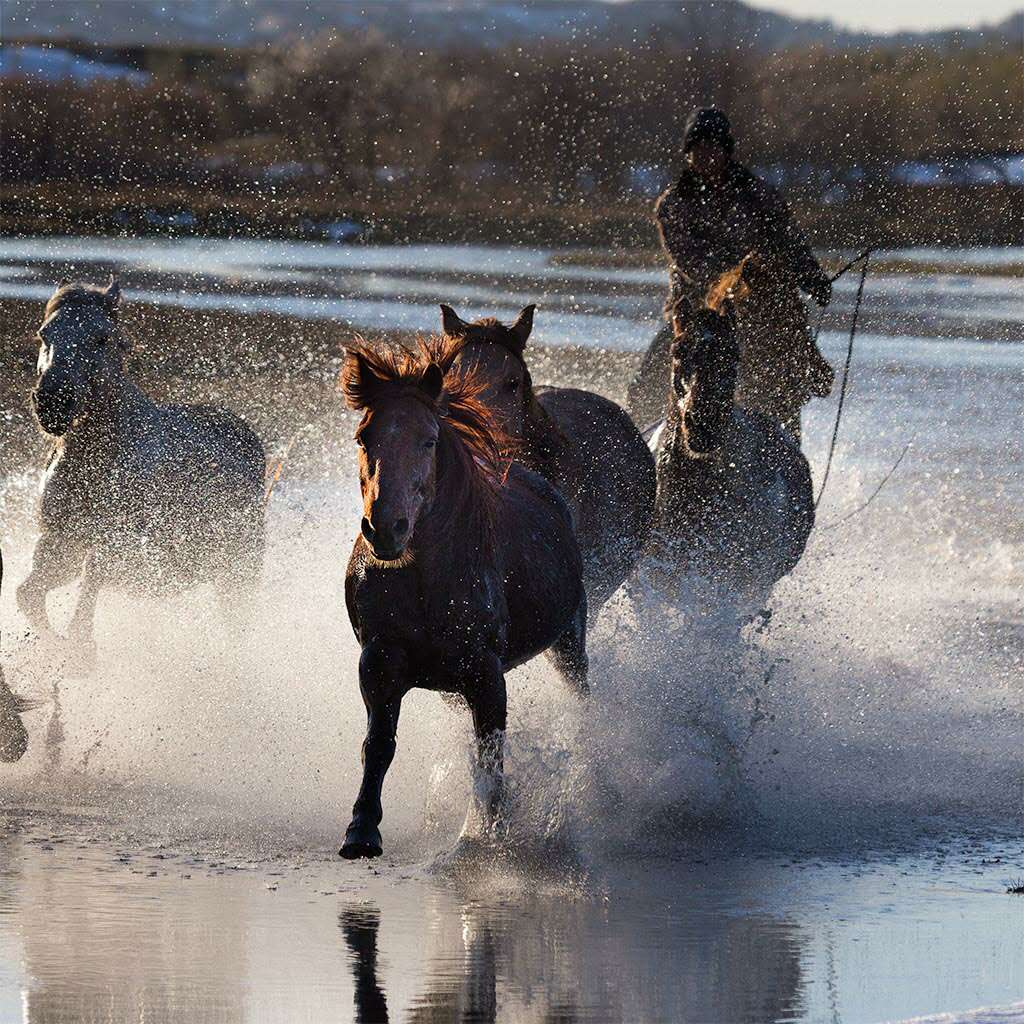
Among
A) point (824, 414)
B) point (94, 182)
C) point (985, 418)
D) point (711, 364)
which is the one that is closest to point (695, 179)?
point (711, 364)

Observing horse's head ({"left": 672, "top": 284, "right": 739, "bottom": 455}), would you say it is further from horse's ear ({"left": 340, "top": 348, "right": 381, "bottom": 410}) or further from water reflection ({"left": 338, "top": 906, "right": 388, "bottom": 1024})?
water reflection ({"left": 338, "top": 906, "right": 388, "bottom": 1024})

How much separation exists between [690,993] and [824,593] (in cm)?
613

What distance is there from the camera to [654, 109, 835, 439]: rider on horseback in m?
9.81

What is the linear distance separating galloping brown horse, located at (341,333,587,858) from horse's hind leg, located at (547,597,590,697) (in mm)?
793

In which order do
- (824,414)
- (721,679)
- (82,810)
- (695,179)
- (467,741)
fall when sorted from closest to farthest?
(467,741)
(82,810)
(721,679)
(695,179)
(824,414)

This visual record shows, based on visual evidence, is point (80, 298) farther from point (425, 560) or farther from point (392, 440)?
point (392, 440)

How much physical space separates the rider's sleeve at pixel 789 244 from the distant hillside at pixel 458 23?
2837 cm

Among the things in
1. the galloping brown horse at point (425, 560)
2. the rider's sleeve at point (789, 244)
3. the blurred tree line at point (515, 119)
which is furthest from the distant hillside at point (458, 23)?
the galloping brown horse at point (425, 560)

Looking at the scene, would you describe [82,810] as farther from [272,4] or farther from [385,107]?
[272,4]

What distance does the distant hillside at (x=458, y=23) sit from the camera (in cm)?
3956

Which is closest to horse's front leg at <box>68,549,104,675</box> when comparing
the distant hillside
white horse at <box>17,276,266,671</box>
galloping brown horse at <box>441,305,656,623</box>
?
white horse at <box>17,276,266,671</box>

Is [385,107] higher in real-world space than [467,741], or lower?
higher

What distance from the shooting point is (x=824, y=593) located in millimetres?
12016

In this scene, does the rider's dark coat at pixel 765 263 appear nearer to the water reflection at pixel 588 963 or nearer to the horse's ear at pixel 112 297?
the horse's ear at pixel 112 297
